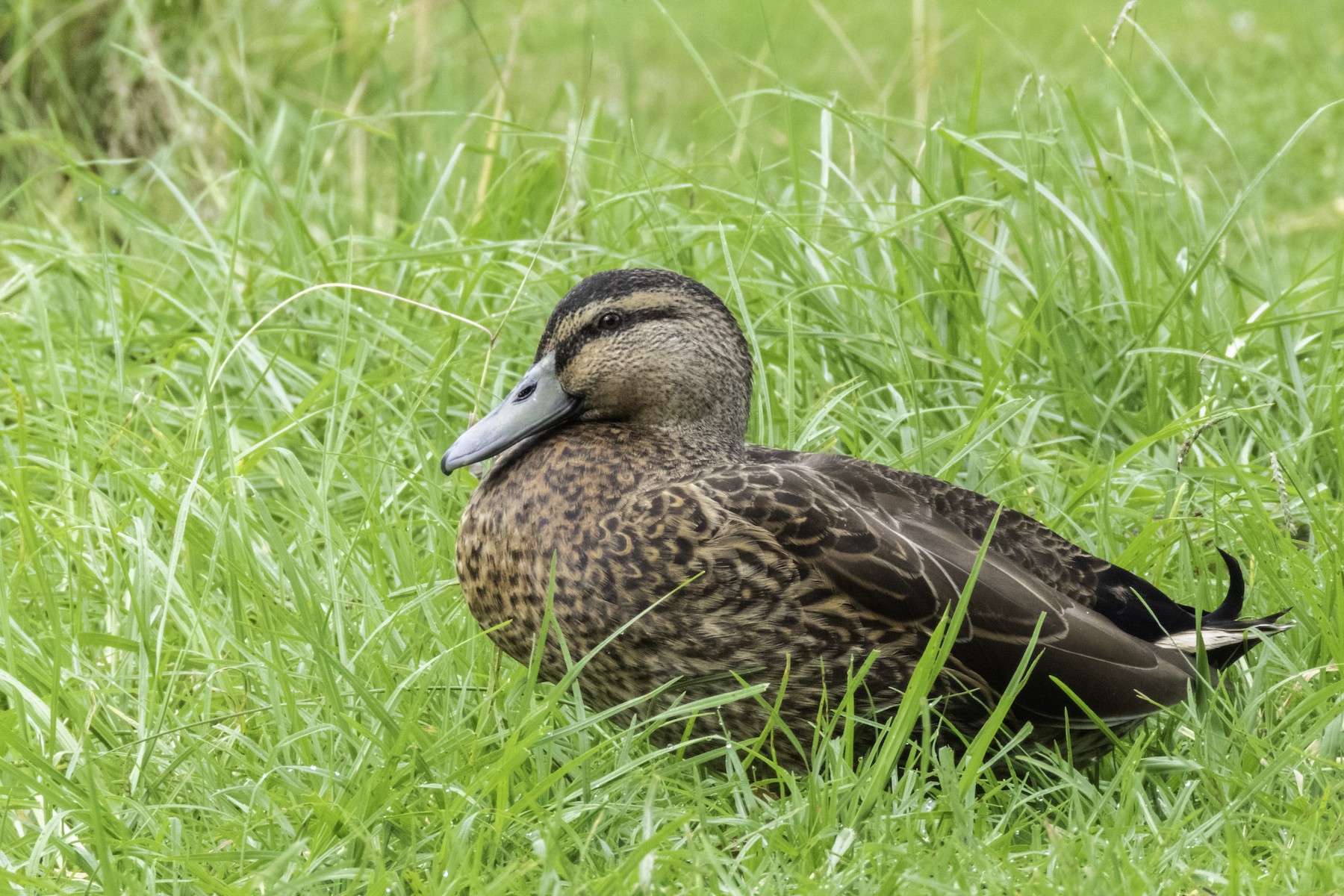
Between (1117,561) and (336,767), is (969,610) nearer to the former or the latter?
(1117,561)

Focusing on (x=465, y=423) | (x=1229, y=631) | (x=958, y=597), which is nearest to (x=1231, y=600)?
(x=1229, y=631)

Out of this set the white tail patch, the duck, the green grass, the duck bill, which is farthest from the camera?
the duck bill

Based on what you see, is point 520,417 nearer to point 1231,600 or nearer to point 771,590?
point 771,590

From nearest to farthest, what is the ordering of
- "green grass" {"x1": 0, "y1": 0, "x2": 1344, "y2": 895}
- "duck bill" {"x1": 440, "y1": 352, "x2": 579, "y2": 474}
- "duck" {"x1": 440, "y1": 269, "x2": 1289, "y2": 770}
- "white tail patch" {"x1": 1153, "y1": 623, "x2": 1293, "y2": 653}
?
→ "green grass" {"x1": 0, "y1": 0, "x2": 1344, "y2": 895} → "duck" {"x1": 440, "y1": 269, "x2": 1289, "y2": 770} → "white tail patch" {"x1": 1153, "y1": 623, "x2": 1293, "y2": 653} → "duck bill" {"x1": 440, "y1": 352, "x2": 579, "y2": 474}

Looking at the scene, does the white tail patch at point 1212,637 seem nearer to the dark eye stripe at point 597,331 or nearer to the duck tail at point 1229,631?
the duck tail at point 1229,631

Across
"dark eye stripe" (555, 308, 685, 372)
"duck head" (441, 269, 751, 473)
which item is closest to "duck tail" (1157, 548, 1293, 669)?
"duck head" (441, 269, 751, 473)

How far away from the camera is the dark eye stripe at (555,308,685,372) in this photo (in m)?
2.94

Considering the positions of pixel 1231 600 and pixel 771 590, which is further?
pixel 1231 600

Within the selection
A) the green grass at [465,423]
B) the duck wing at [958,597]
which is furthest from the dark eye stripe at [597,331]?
the green grass at [465,423]

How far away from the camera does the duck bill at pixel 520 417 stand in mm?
2897

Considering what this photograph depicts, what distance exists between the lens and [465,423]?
12.6ft

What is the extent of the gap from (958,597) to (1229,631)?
52cm

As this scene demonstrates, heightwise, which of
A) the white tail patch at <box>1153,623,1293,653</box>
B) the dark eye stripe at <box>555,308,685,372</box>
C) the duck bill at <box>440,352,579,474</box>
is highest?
the dark eye stripe at <box>555,308,685,372</box>

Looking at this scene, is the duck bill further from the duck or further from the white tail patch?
the white tail patch
